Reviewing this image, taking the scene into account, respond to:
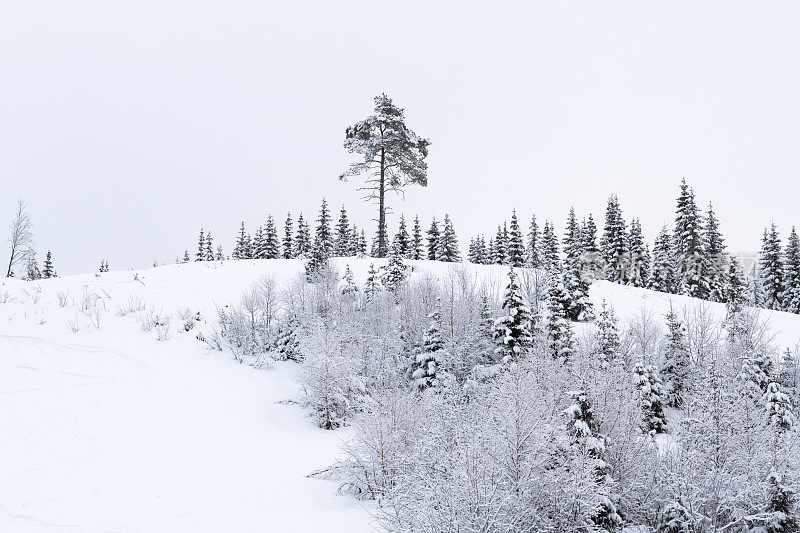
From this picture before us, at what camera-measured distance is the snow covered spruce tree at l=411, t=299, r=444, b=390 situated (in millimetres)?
23869

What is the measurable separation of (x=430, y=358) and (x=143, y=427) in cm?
1351

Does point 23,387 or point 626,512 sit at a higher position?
point 23,387

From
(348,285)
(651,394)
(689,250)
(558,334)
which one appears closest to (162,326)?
(348,285)

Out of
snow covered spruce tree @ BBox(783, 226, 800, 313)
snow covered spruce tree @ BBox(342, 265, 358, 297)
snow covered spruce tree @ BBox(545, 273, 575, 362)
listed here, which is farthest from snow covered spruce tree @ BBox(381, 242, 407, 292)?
snow covered spruce tree @ BBox(783, 226, 800, 313)

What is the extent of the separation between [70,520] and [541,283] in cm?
2829

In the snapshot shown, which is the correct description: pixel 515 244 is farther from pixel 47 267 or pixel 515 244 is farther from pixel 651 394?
pixel 47 267

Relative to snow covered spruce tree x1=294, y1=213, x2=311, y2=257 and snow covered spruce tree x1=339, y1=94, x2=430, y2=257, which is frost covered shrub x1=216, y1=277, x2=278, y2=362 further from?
snow covered spruce tree x1=294, y1=213, x2=311, y2=257

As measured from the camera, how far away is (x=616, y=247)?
52.0 m

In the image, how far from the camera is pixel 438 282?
31469 mm

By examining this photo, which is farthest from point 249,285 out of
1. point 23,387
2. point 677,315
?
point 677,315

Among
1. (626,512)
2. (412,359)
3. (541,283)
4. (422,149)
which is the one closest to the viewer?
(626,512)

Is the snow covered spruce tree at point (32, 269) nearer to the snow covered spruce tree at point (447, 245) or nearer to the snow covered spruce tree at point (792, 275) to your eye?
the snow covered spruce tree at point (447, 245)

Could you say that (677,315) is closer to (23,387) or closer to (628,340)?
(628,340)

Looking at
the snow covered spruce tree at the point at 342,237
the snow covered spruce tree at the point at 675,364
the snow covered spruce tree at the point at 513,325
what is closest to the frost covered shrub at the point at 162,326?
the snow covered spruce tree at the point at 513,325
